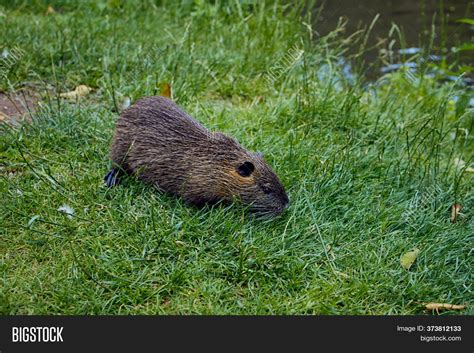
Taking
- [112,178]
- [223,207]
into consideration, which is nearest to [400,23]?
[223,207]

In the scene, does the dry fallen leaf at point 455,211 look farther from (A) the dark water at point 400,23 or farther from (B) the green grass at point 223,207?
(A) the dark water at point 400,23

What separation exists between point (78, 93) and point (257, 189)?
199 cm

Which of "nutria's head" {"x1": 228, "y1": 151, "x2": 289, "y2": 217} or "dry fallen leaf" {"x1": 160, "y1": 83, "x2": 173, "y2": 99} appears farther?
"dry fallen leaf" {"x1": 160, "y1": 83, "x2": 173, "y2": 99}

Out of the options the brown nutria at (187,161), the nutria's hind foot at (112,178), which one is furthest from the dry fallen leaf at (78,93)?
the nutria's hind foot at (112,178)

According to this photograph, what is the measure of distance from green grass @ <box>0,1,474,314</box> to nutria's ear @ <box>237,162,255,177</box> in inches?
9.5

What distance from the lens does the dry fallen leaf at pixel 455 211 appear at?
3816mm

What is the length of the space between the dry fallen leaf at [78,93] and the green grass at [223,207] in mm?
85

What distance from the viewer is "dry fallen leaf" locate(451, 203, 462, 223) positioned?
150 inches

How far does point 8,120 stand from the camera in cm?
433

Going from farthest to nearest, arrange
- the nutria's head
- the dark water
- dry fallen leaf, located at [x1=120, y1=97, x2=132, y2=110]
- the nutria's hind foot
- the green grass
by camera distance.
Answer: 1. the dark water
2. dry fallen leaf, located at [x1=120, y1=97, x2=132, y2=110]
3. the nutria's hind foot
4. the nutria's head
5. the green grass

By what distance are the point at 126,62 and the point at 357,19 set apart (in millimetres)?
3960

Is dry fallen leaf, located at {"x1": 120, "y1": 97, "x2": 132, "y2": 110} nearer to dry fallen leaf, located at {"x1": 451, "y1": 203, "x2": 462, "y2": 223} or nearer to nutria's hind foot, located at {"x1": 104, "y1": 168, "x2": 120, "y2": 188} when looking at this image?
nutria's hind foot, located at {"x1": 104, "y1": 168, "x2": 120, "y2": 188}

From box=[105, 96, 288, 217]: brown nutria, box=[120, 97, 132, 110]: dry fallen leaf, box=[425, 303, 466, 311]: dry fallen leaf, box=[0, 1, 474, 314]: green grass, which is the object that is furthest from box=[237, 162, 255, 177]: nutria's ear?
box=[120, 97, 132, 110]: dry fallen leaf
